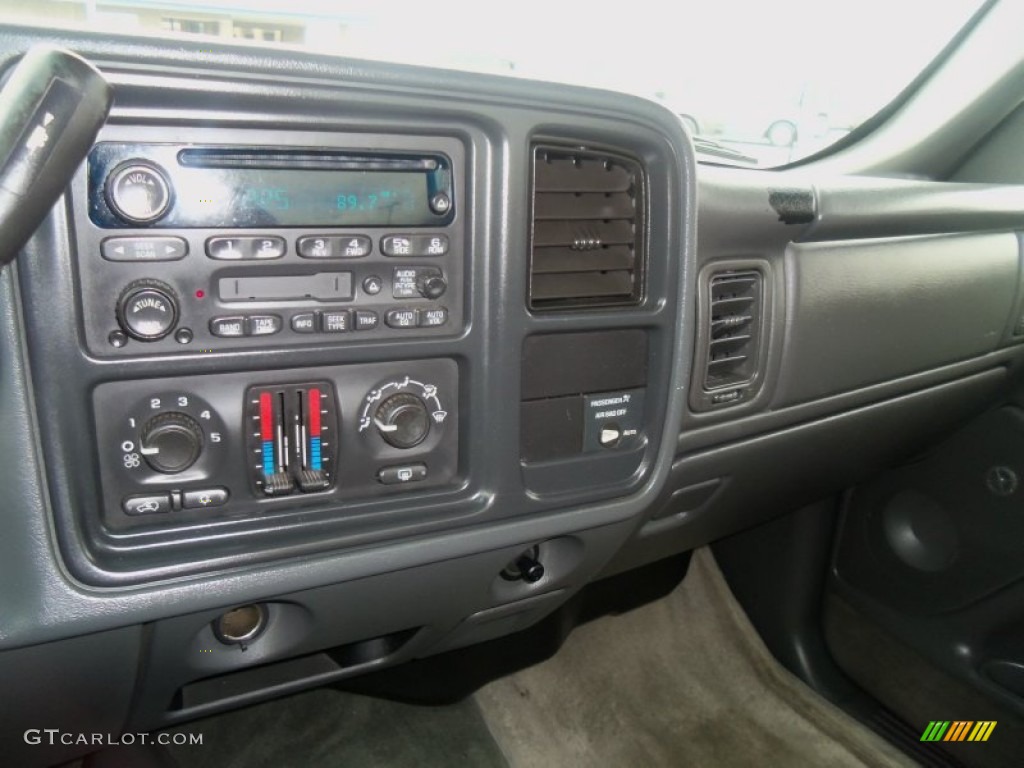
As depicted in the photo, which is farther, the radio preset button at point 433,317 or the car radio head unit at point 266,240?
the radio preset button at point 433,317

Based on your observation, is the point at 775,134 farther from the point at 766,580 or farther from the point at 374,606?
the point at 374,606

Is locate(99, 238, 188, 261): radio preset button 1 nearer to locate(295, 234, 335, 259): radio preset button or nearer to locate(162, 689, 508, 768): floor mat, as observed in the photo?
locate(295, 234, 335, 259): radio preset button

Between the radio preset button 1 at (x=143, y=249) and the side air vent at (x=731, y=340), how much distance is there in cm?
73

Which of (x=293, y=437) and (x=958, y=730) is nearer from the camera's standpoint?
(x=293, y=437)

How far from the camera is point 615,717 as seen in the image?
6.32 ft

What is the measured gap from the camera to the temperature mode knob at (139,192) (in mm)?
757

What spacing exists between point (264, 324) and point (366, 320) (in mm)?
105

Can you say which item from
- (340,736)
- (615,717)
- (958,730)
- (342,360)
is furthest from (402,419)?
(958,730)

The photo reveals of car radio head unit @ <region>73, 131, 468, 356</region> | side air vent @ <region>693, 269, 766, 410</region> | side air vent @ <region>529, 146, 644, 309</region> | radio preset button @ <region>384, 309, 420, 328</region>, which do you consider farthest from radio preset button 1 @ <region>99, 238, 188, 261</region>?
side air vent @ <region>693, 269, 766, 410</region>

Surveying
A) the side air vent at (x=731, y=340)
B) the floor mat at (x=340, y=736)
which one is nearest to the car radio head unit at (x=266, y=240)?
the side air vent at (x=731, y=340)

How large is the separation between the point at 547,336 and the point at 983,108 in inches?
60.5

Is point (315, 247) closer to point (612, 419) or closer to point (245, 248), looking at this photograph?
point (245, 248)

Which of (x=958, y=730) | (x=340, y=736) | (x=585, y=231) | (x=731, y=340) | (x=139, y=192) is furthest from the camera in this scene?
(x=958, y=730)

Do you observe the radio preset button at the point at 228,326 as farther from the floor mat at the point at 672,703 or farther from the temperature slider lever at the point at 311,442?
the floor mat at the point at 672,703
